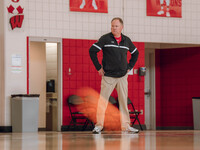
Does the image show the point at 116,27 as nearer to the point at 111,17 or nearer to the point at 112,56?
the point at 112,56

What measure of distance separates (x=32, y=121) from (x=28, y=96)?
1.58 ft

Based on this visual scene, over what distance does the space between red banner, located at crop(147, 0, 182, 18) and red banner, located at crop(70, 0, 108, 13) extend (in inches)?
41.2

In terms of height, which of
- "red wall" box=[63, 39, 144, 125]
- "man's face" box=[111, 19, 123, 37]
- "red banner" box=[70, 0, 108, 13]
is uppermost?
"red banner" box=[70, 0, 108, 13]

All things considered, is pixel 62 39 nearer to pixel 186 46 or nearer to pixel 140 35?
pixel 140 35

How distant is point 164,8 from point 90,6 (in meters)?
1.73

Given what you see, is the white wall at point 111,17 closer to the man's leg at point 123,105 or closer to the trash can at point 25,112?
the trash can at point 25,112

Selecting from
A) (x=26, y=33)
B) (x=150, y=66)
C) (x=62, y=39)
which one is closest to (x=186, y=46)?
(x=150, y=66)

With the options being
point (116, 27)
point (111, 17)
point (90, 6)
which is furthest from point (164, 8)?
point (116, 27)

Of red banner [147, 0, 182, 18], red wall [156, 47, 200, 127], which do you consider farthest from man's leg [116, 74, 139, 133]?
red wall [156, 47, 200, 127]

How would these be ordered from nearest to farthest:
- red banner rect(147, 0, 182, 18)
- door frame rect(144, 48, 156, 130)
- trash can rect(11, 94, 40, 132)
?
trash can rect(11, 94, 40, 132)
red banner rect(147, 0, 182, 18)
door frame rect(144, 48, 156, 130)

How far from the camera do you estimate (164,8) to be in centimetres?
1065

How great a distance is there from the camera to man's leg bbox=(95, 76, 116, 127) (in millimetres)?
6543

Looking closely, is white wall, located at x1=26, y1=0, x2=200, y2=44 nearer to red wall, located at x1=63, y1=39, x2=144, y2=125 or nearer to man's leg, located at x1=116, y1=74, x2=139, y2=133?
red wall, located at x1=63, y1=39, x2=144, y2=125

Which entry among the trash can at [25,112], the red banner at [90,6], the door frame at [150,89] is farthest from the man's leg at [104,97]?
the door frame at [150,89]
